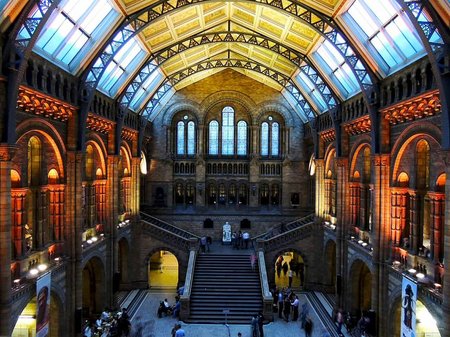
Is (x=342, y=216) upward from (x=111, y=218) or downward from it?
upward

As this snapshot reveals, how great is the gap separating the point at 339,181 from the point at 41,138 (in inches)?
676

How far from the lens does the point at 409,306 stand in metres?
15.9

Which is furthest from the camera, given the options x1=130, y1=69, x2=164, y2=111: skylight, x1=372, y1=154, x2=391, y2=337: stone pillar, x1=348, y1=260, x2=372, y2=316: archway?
x1=130, y1=69, x2=164, y2=111: skylight

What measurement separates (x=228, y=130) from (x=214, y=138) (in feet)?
4.84

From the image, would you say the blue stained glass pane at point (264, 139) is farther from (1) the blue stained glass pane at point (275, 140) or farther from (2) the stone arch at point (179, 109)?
(2) the stone arch at point (179, 109)

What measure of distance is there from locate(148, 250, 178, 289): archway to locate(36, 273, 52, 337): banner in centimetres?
1606

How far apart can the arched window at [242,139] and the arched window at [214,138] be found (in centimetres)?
201

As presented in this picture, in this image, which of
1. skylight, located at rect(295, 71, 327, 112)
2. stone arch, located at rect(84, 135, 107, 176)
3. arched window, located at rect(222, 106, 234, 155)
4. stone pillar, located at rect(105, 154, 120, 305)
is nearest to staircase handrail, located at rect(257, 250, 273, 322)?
stone pillar, located at rect(105, 154, 120, 305)

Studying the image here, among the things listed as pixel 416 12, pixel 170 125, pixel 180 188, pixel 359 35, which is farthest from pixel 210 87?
pixel 416 12

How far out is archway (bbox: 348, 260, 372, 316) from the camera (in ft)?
80.1

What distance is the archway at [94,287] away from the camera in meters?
25.0

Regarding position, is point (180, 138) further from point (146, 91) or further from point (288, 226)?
point (288, 226)

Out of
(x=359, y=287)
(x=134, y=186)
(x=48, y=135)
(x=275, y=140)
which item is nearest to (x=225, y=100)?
(x=275, y=140)

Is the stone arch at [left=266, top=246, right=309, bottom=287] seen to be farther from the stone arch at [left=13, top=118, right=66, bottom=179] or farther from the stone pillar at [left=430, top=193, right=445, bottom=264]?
the stone arch at [left=13, top=118, right=66, bottom=179]
